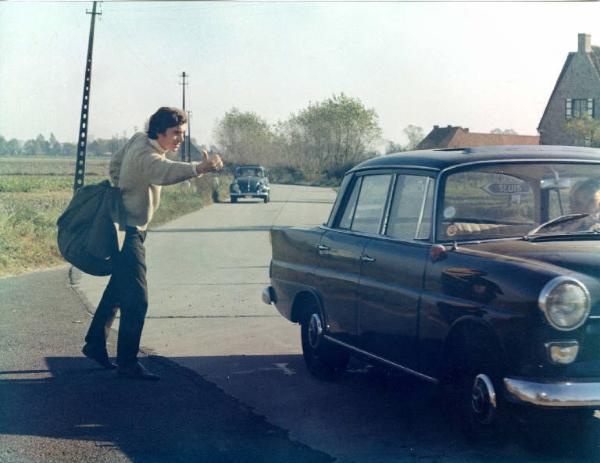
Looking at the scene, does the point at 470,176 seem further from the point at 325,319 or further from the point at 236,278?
the point at 236,278

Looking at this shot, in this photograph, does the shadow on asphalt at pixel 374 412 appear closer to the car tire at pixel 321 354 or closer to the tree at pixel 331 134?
the car tire at pixel 321 354

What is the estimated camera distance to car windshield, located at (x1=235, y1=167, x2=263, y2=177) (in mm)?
42375

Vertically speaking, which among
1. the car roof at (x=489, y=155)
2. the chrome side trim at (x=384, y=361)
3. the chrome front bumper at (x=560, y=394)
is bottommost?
the chrome side trim at (x=384, y=361)

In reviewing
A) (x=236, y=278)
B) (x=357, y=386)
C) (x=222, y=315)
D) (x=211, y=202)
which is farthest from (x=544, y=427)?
(x=211, y=202)

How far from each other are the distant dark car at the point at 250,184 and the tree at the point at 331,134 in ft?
10.7

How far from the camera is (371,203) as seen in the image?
6254 millimetres

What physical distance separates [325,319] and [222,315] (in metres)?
3.36

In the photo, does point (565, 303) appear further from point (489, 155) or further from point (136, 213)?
point (136, 213)

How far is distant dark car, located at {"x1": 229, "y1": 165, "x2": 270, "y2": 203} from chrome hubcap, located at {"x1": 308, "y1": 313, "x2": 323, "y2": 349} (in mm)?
34582

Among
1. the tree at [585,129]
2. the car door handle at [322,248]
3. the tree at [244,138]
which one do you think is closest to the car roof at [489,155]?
the car door handle at [322,248]

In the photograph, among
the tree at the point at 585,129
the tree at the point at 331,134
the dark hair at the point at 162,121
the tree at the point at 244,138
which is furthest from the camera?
the tree at the point at 244,138

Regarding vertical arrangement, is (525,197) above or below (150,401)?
above

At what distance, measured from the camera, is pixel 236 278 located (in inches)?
501

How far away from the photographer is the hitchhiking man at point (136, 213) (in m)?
6.60
